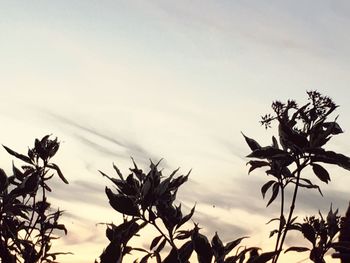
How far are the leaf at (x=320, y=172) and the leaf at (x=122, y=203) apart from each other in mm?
2130

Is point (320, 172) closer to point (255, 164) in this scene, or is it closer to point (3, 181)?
point (255, 164)

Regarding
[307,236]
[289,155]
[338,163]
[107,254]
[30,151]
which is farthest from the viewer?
[30,151]

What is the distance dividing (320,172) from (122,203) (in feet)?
7.40

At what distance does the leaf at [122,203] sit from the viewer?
10.3ft

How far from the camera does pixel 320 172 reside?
4.78m

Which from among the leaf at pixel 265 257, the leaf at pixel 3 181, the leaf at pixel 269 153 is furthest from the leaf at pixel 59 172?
the leaf at pixel 265 257

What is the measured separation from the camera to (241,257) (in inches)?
108

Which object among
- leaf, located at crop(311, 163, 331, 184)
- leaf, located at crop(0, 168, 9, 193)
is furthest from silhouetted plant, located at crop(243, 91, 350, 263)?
leaf, located at crop(0, 168, 9, 193)

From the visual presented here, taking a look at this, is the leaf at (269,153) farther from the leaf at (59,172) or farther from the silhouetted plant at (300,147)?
the leaf at (59,172)

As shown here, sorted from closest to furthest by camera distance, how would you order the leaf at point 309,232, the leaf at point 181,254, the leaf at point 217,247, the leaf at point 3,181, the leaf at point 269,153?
the leaf at point 181,254, the leaf at point 217,247, the leaf at point 269,153, the leaf at point 3,181, the leaf at point 309,232

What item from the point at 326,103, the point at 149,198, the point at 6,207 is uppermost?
the point at 326,103

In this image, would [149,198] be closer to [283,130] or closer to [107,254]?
[107,254]

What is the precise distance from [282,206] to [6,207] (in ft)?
8.21

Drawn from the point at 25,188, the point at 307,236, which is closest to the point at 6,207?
the point at 25,188
